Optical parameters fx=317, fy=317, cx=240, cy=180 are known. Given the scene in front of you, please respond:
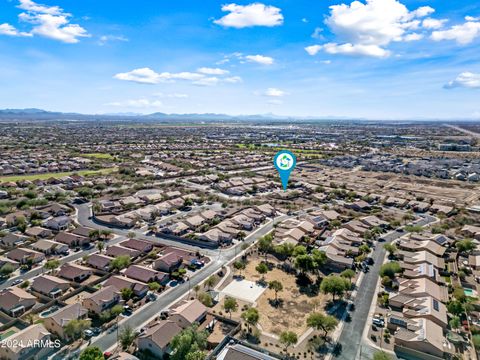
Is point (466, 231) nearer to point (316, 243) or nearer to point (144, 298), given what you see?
point (316, 243)

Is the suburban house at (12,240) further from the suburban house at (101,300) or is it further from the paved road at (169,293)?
the suburban house at (101,300)

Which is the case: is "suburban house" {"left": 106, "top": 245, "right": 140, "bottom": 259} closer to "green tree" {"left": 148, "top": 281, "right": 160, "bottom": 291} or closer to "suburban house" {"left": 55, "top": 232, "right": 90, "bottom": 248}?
"suburban house" {"left": 55, "top": 232, "right": 90, "bottom": 248}

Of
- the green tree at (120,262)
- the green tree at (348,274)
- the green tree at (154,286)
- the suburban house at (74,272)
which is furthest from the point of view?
the green tree at (120,262)

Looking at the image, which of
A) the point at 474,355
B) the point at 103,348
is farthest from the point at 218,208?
the point at 474,355

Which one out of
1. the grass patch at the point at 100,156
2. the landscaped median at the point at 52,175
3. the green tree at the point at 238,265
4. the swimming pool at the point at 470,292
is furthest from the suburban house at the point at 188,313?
the grass patch at the point at 100,156

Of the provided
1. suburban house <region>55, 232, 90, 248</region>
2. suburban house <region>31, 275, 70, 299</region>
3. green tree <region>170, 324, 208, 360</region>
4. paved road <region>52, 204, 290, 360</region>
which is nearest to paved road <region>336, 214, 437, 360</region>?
green tree <region>170, 324, 208, 360</region>

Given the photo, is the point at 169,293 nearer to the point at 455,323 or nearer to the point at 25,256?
the point at 25,256
